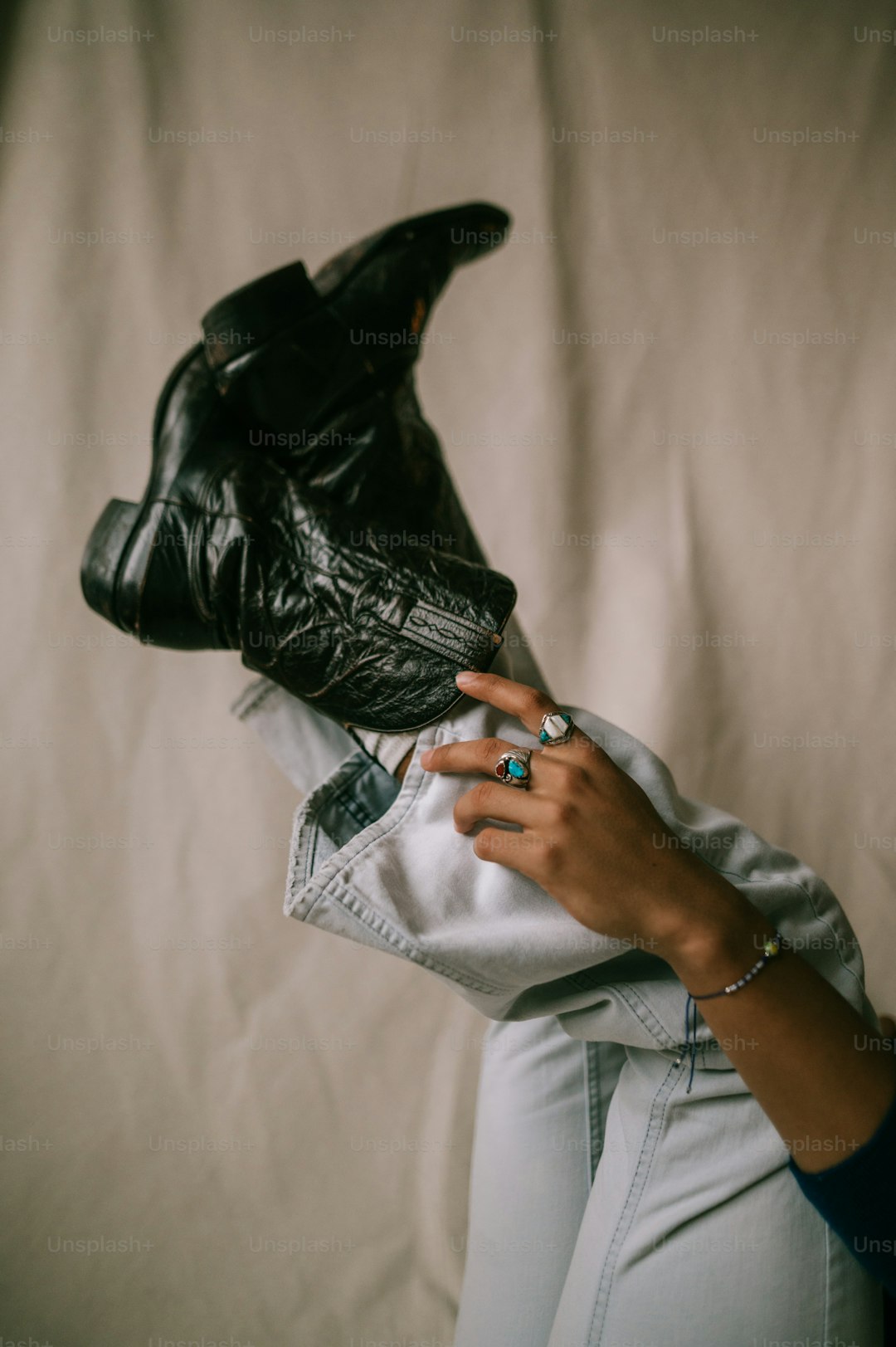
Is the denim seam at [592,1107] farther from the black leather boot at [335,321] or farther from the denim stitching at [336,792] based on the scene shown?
the black leather boot at [335,321]

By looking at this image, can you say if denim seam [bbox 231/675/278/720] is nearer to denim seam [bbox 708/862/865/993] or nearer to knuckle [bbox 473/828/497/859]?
knuckle [bbox 473/828/497/859]

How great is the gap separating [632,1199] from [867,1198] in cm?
23

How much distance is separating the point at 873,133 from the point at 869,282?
253mm

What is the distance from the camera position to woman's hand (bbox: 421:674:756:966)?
2.29 ft

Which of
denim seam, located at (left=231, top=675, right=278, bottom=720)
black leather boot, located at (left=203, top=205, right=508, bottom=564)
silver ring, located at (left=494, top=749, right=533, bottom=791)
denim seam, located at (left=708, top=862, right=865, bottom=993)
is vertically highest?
black leather boot, located at (left=203, top=205, right=508, bottom=564)

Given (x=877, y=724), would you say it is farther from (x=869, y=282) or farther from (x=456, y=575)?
(x=456, y=575)

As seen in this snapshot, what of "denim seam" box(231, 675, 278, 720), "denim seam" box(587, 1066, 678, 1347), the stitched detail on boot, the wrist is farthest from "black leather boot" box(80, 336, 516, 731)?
"denim seam" box(587, 1066, 678, 1347)

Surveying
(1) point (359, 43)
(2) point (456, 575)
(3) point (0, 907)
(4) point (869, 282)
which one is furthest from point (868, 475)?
(3) point (0, 907)

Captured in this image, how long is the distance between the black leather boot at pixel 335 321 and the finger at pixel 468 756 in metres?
0.48

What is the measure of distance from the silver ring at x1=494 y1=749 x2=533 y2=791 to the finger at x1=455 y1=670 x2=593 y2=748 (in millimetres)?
34

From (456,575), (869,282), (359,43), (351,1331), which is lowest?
(351,1331)

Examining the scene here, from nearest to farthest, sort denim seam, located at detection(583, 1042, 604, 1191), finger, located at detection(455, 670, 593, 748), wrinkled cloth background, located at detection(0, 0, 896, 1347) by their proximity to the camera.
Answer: finger, located at detection(455, 670, 593, 748) < denim seam, located at detection(583, 1042, 604, 1191) < wrinkled cloth background, located at detection(0, 0, 896, 1347)

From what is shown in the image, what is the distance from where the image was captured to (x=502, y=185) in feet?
5.35

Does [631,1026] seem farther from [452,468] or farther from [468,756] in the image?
[452,468]
